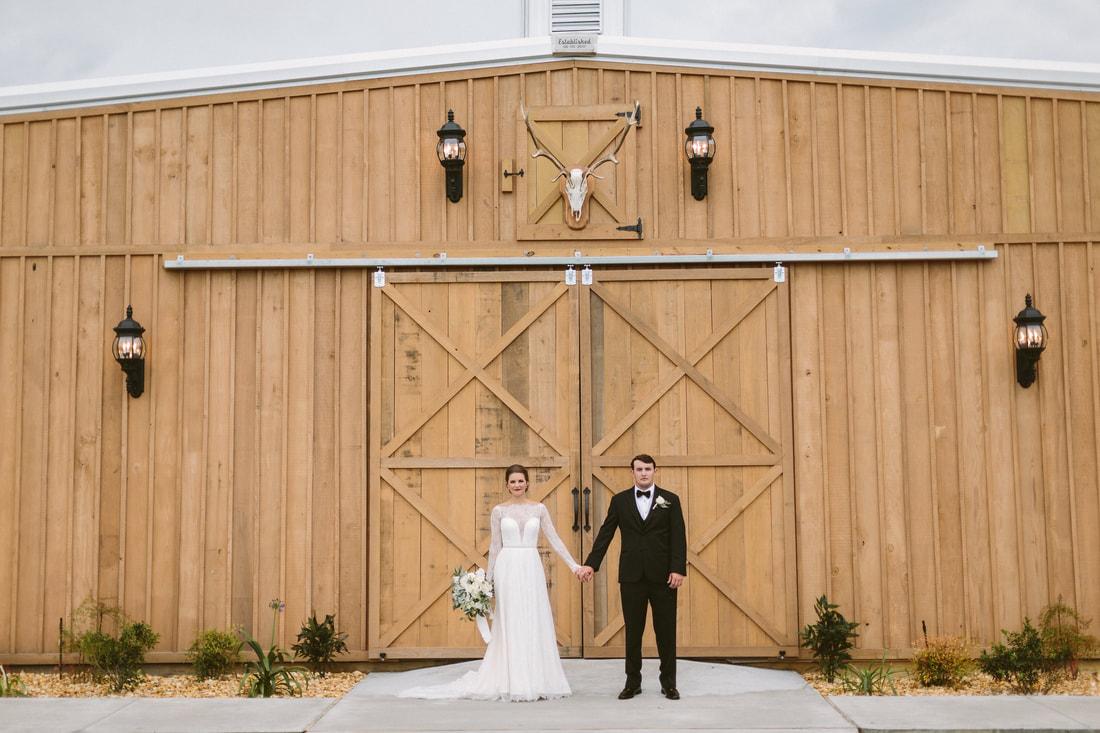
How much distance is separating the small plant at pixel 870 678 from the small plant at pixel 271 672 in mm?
3952

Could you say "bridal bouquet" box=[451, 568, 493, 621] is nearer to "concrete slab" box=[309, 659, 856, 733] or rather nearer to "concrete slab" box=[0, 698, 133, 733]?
"concrete slab" box=[309, 659, 856, 733]

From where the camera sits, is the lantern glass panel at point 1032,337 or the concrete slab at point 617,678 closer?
the concrete slab at point 617,678

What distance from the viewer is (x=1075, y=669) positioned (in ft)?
27.8

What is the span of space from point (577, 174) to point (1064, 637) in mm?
5140

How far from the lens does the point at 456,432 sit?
29.9ft

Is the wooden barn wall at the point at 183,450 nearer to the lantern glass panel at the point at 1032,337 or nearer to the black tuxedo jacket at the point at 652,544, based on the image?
the black tuxedo jacket at the point at 652,544

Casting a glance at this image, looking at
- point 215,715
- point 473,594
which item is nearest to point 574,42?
point 473,594

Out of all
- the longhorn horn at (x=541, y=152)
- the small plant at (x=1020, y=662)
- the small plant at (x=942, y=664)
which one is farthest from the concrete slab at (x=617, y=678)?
the longhorn horn at (x=541, y=152)

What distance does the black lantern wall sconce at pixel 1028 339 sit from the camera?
8710 mm

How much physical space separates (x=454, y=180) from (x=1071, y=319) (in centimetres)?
503

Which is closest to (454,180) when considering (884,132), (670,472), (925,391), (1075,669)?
(670,472)

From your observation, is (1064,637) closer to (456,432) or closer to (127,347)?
(456,432)

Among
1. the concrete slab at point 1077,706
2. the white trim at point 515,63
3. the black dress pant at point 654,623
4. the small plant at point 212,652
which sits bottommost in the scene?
the concrete slab at point 1077,706

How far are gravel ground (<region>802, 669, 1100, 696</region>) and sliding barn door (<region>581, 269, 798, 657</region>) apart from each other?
61cm
